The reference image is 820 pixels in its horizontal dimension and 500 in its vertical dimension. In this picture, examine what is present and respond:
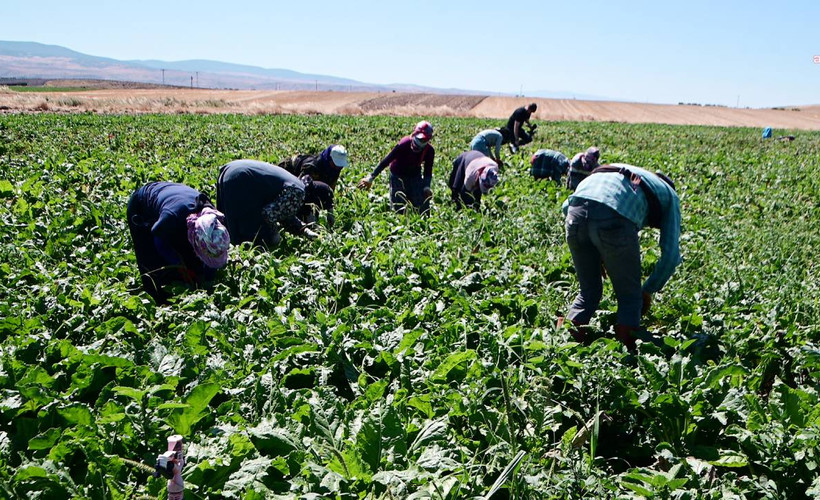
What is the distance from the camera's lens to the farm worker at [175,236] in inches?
151

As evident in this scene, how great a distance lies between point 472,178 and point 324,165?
198 cm

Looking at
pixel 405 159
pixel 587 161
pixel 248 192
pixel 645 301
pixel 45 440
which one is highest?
pixel 587 161

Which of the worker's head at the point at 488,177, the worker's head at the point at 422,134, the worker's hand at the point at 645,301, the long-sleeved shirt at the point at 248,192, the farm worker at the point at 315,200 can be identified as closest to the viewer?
the worker's hand at the point at 645,301

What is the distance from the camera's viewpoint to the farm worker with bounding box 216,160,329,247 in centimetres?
511

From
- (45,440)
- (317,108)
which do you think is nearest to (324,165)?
(45,440)

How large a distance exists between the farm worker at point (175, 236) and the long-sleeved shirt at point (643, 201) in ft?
8.23

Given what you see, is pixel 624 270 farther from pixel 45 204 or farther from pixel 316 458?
pixel 45 204

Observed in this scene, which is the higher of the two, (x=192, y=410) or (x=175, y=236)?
(x=175, y=236)

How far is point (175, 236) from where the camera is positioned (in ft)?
13.3

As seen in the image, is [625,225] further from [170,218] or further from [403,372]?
[170,218]

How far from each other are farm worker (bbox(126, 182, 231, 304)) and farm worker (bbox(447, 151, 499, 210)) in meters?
3.53

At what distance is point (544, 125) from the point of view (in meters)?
25.6

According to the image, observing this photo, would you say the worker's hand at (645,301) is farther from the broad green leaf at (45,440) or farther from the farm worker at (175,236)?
the broad green leaf at (45,440)

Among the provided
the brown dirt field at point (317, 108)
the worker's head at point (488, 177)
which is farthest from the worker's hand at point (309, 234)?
the brown dirt field at point (317, 108)
